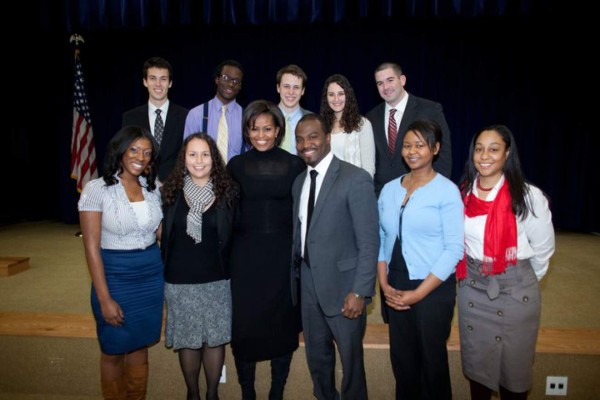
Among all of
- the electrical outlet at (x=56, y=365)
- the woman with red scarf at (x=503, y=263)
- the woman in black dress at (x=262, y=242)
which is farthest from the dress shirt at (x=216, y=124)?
the electrical outlet at (x=56, y=365)

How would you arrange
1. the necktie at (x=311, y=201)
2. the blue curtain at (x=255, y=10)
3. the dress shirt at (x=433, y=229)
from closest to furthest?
the dress shirt at (x=433, y=229)
the necktie at (x=311, y=201)
the blue curtain at (x=255, y=10)

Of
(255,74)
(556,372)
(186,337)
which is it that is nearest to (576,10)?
(255,74)

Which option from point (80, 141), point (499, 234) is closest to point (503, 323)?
point (499, 234)

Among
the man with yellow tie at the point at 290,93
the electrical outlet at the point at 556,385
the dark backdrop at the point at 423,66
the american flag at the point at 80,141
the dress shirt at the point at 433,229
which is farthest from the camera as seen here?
the dark backdrop at the point at 423,66

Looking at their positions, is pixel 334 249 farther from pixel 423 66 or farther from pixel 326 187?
pixel 423 66

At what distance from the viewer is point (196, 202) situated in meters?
1.99

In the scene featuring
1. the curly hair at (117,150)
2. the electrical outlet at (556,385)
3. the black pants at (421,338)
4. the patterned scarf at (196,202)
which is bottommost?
the electrical outlet at (556,385)

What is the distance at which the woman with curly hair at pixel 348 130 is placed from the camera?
255 centimetres

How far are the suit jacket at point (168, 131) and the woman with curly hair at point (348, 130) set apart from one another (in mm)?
1051

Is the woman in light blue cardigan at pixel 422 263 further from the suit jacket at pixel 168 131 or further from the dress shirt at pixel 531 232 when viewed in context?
the suit jacket at pixel 168 131

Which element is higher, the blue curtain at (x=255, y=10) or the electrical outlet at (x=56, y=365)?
the blue curtain at (x=255, y=10)

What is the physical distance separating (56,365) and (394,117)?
266cm

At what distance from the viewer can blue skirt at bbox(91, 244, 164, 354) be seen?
1.98 metres

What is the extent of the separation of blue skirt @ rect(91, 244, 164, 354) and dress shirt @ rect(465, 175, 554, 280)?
151cm
